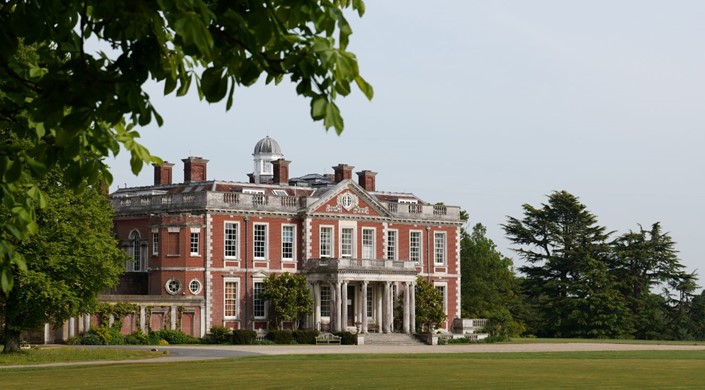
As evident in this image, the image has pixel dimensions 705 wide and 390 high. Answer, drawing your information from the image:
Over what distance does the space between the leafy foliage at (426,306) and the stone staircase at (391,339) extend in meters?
2.92

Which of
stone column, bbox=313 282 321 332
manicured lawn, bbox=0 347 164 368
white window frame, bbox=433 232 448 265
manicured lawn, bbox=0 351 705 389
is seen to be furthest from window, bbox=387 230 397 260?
manicured lawn, bbox=0 351 705 389

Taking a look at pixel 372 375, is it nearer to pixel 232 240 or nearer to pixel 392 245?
pixel 232 240

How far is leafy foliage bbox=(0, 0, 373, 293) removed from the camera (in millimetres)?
6434

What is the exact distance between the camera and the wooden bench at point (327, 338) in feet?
178

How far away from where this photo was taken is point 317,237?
59562 mm

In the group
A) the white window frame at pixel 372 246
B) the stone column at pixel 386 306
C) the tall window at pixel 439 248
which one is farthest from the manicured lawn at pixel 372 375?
the tall window at pixel 439 248

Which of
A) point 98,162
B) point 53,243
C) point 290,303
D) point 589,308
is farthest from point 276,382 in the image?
point 589,308

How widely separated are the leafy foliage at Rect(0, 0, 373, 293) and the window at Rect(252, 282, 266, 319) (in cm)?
4940

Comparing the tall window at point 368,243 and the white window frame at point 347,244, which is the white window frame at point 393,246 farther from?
the white window frame at point 347,244

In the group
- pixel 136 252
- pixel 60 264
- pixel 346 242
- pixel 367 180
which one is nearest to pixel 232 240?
pixel 136 252

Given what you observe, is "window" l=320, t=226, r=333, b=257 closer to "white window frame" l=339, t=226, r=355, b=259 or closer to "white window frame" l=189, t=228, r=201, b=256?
"white window frame" l=339, t=226, r=355, b=259

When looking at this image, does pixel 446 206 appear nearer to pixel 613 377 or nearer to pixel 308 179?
pixel 308 179

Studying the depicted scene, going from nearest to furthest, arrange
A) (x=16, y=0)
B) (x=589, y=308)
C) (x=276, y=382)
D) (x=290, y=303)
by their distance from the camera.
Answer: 1. (x=16, y=0)
2. (x=276, y=382)
3. (x=290, y=303)
4. (x=589, y=308)

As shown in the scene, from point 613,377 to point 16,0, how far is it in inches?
867
